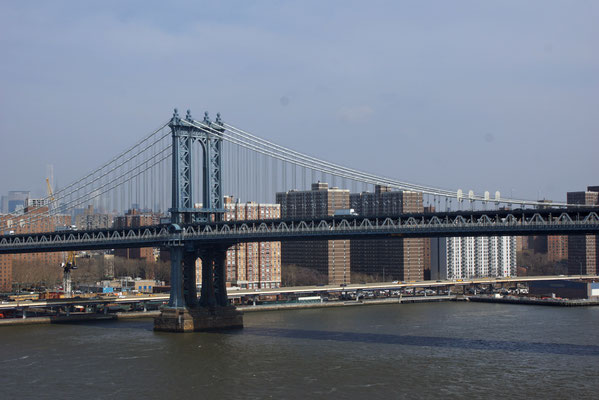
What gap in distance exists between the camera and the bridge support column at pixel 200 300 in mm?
54281

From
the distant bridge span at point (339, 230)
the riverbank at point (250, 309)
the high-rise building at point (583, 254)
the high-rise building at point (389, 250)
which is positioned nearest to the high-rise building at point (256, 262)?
the high-rise building at point (389, 250)

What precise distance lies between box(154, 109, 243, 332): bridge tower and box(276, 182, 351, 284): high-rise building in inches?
1978

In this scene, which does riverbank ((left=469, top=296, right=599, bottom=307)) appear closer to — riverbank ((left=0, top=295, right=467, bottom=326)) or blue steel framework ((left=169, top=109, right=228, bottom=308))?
riverbank ((left=0, top=295, right=467, bottom=326))

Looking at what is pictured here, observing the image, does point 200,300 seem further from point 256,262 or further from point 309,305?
point 256,262

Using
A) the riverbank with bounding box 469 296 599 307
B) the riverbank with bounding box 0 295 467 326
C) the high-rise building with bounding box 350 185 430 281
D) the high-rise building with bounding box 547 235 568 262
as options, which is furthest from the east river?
the high-rise building with bounding box 547 235 568 262

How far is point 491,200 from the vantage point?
4753 centimetres

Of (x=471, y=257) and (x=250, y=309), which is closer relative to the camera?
(x=250, y=309)

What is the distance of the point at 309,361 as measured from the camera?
40312mm

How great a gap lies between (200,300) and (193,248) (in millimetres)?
3958

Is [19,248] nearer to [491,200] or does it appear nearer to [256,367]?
[256,367]

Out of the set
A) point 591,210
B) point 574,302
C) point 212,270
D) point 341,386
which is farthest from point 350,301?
point 341,386

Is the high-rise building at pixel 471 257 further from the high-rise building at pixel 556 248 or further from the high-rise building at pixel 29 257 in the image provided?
the high-rise building at pixel 29 257

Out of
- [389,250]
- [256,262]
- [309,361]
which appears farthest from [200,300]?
Result: [389,250]

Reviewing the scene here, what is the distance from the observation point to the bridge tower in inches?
2160
